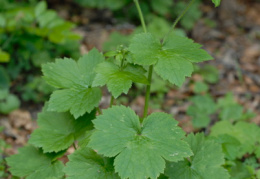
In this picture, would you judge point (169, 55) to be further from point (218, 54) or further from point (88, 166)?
point (218, 54)

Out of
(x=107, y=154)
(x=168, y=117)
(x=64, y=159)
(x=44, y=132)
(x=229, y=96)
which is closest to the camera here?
(x=107, y=154)

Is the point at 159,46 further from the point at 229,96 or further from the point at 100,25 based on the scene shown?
the point at 100,25

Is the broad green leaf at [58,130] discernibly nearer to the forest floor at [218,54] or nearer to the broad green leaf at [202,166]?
the broad green leaf at [202,166]

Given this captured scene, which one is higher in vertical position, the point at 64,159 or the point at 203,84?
the point at 203,84

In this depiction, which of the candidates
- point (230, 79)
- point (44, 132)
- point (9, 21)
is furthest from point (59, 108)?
point (230, 79)

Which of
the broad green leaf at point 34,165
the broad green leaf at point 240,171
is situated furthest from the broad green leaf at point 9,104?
the broad green leaf at point 240,171

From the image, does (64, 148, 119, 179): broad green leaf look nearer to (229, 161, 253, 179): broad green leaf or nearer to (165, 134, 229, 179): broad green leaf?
(165, 134, 229, 179): broad green leaf
